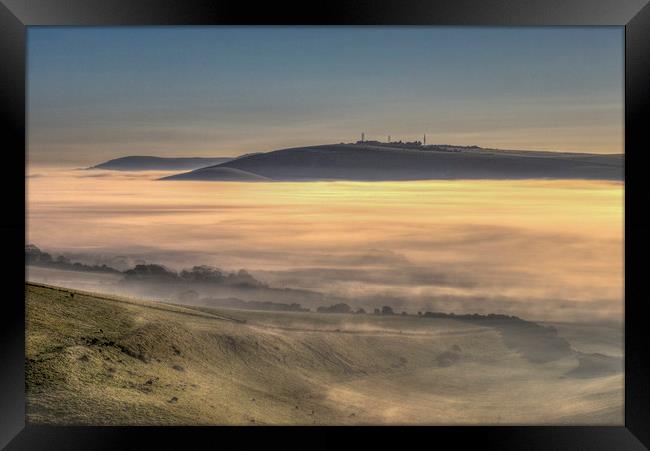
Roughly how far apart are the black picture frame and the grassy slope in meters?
1.10

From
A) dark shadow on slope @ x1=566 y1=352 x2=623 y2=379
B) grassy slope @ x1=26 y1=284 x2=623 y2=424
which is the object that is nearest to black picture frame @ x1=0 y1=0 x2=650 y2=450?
grassy slope @ x1=26 y1=284 x2=623 y2=424

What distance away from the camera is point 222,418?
5.85 meters

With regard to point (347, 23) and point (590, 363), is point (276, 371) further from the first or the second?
point (347, 23)

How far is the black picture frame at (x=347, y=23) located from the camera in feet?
13.2

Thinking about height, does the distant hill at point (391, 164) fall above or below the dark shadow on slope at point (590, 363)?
above

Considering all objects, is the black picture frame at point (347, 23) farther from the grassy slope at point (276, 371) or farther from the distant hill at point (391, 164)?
the distant hill at point (391, 164)

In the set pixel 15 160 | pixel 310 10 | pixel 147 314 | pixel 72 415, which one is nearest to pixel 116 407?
pixel 72 415

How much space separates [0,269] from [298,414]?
3.68 metres

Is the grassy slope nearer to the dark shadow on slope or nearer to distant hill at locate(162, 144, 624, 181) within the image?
the dark shadow on slope

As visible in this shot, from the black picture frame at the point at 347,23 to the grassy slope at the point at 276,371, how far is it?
43.2 inches

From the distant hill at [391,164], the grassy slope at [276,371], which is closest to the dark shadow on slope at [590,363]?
the grassy slope at [276,371]

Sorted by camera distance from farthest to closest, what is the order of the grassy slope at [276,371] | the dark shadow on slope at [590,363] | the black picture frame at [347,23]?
the dark shadow on slope at [590,363] → the grassy slope at [276,371] → the black picture frame at [347,23]

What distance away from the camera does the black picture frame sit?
13.2ft

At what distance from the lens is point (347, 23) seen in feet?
13.5
